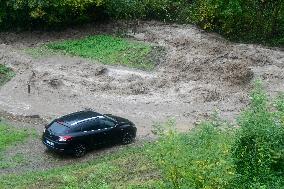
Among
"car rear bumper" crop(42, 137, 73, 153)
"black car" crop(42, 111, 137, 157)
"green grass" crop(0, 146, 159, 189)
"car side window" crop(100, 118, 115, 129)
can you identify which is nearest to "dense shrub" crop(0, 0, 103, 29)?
"black car" crop(42, 111, 137, 157)

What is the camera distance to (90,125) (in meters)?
20.2

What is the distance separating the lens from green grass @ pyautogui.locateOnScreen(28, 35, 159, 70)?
1144 inches

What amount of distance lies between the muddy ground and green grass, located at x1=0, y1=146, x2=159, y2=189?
229 cm

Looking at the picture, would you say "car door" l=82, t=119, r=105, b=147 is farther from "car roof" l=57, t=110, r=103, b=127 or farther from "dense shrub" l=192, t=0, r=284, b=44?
"dense shrub" l=192, t=0, r=284, b=44

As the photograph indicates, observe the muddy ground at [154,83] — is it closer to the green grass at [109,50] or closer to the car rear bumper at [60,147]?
the green grass at [109,50]

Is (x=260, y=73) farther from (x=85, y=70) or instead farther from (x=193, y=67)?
(x=85, y=70)

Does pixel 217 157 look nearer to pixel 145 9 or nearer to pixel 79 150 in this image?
pixel 79 150

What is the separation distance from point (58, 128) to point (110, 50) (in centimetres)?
1137

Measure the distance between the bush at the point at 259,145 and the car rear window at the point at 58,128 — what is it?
838 centimetres

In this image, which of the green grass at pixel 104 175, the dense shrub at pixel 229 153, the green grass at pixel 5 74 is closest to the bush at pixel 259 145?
the dense shrub at pixel 229 153

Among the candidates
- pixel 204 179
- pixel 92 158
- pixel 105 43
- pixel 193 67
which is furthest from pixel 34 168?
pixel 105 43

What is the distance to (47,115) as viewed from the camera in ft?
76.5

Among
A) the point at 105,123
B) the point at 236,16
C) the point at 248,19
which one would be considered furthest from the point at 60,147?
the point at 248,19

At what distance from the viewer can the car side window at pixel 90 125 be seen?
2000cm
